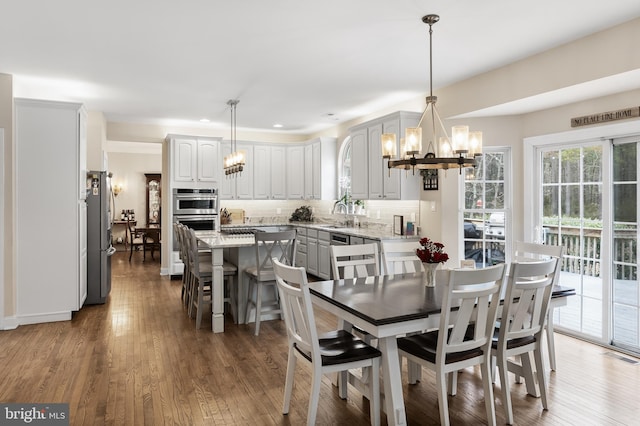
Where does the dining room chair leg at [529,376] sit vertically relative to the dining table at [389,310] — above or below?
below

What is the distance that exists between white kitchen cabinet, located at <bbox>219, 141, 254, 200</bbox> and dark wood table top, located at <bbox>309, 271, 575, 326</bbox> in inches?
212

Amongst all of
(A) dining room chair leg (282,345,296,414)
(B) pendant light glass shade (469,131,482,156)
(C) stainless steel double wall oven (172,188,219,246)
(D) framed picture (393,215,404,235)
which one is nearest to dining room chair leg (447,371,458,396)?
(A) dining room chair leg (282,345,296,414)

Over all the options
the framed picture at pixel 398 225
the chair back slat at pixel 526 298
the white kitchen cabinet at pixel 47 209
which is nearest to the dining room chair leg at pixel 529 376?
the chair back slat at pixel 526 298

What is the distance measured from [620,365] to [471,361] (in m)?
1.96

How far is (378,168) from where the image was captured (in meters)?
6.02

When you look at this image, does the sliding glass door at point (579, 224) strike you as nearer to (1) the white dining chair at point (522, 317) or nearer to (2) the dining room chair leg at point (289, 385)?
(1) the white dining chair at point (522, 317)

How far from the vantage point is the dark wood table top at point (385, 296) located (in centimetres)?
240

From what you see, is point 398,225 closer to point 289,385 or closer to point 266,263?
point 266,263

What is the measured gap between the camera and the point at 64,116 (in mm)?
4879

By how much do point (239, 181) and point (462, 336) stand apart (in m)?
6.49

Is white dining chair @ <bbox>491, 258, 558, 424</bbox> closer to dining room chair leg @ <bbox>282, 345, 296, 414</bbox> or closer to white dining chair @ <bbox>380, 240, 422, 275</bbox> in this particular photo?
white dining chair @ <bbox>380, 240, 422, 275</bbox>

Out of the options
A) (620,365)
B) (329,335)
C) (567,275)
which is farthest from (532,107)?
(329,335)

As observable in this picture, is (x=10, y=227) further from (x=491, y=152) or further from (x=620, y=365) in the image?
(x=620, y=365)

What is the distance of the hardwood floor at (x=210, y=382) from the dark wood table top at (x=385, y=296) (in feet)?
2.48
